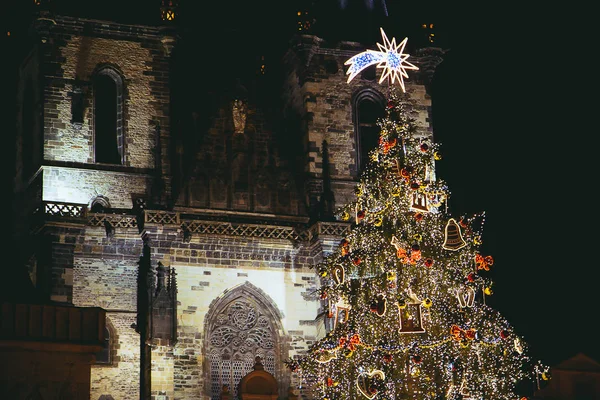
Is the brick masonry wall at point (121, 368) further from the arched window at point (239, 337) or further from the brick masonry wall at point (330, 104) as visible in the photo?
the brick masonry wall at point (330, 104)

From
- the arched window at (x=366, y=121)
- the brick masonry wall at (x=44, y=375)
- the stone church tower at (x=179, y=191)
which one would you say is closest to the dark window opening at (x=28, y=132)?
the stone church tower at (x=179, y=191)

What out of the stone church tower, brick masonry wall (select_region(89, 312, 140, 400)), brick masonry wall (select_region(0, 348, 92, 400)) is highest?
the stone church tower

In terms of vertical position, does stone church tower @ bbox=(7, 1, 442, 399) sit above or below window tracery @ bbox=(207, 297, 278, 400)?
above

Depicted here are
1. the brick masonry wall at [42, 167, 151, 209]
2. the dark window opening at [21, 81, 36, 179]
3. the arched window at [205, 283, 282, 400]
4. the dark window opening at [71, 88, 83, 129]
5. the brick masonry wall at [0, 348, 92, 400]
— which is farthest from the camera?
the dark window opening at [21, 81, 36, 179]

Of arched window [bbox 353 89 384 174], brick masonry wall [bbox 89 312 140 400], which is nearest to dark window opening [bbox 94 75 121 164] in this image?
brick masonry wall [bbox 89 312 140 400]

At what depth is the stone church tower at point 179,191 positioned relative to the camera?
32.6m

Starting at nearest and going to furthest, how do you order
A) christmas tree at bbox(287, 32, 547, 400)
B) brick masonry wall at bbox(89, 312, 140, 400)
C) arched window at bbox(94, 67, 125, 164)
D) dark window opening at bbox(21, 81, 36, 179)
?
christmas tree at bbox(287, 32, 547, 400) < brick masonry wall at bbox(89, 312, 140, 400) < arched window at bbox(94, 67, 125, 164) < dark window opening at bbox(21, 81, 36, 179)

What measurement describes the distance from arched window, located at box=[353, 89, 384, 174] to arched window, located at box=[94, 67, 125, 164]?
771 cm

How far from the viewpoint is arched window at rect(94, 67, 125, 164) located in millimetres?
35969

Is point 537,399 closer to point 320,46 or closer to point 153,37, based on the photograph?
point 320,46

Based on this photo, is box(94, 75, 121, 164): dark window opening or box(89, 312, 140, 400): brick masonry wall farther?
box(94, 75, 121, 164): dark window opening

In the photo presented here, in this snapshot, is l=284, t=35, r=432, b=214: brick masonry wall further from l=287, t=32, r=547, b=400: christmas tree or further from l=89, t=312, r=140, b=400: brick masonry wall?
l=287, t=32, r=547, b=400: christmas tree

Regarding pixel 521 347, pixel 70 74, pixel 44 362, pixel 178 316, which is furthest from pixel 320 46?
pixel 44 362

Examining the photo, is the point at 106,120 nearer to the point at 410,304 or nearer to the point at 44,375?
the point at 410,304
